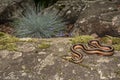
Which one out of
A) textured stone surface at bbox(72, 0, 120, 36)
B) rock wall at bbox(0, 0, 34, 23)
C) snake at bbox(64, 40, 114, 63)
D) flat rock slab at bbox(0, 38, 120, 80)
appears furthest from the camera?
rock wall at bbox(0, 0, 34, 23)

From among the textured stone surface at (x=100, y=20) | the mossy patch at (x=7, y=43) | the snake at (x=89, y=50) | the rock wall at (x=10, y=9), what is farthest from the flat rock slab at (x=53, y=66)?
the rock wall at (x=10, y=9)

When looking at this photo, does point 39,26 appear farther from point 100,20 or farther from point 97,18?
point 100,20

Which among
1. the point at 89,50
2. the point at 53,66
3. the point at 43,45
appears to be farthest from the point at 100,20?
the point at 53,66

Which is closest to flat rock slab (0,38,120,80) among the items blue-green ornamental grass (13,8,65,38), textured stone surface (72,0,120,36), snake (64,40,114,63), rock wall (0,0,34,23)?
snake (64,40,114,63)

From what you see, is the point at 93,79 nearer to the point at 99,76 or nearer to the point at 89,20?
the point at 99,76

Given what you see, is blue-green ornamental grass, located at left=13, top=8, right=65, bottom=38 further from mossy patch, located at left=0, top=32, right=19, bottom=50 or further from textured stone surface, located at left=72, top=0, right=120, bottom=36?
mossy patch, located at left=0, top=32, right=19, bottom=50
